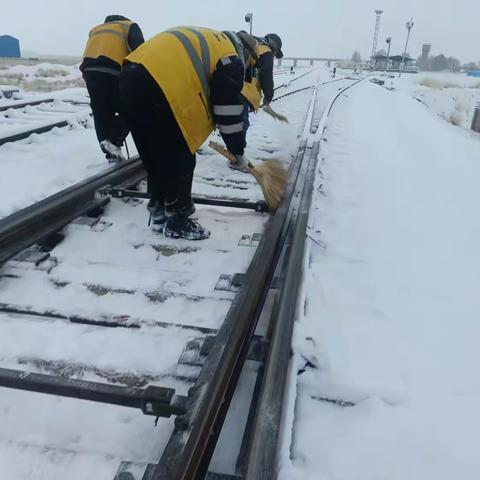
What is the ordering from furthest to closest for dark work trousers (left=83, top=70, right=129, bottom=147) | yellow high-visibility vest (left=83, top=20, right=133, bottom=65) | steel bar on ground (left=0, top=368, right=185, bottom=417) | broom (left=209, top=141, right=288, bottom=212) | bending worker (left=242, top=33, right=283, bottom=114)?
1. bending worker (left=242, top=33, right=283, bottom=114)
2. dark work trousers (left=83, top=70, right=129, bottom=147)
3. yellow high-visibility vest (left=83, top=20, right=133, bottom=65)
4. broom (left=209, top=141, right=288, bottom=212)
5. steel bar on ground (left=0, top=368, right=185, bottom=417)

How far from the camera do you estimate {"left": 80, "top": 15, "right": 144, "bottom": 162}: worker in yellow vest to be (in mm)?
4777

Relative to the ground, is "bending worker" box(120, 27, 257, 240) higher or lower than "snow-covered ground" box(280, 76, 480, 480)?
higher

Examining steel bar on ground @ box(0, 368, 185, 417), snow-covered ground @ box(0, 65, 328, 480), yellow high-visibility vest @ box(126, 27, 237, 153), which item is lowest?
snow-covered ground @ box(0, 65, 328, 480)

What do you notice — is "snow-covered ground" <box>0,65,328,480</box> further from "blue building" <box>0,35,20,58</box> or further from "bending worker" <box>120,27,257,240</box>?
"blue building" <box>0,35,20,58</box>

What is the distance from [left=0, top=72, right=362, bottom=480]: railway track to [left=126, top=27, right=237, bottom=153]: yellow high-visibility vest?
90cm

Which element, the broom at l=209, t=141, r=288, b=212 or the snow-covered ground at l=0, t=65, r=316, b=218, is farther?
the snow-covered ground at l=0, t=65, r=316, b=218

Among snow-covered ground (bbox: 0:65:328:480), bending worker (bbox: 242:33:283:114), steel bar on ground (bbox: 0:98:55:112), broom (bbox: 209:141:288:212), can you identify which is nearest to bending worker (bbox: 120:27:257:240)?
snow-covered ground (bbox: 0:65:328:480)

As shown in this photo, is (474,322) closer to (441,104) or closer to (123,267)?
(123,267)

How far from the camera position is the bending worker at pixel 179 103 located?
9.65ft

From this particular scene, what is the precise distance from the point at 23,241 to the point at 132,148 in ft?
13.7

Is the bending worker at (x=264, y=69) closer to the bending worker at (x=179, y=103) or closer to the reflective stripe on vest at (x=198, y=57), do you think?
the bending worker at (x=179, y=103)

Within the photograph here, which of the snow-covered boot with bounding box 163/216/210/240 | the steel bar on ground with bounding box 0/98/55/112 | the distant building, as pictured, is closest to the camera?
the snow-covered boot with bounding box 163/216/210/240

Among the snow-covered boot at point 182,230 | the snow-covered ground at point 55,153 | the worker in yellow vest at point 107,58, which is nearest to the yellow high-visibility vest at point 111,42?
the worker in yellow vest at point 107,58

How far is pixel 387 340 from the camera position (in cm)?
251
